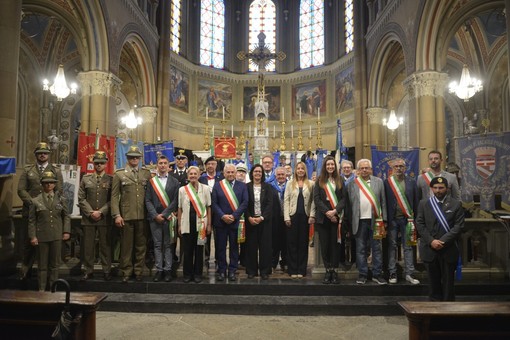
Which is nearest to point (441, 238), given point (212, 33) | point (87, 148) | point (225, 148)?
point (87, 148)

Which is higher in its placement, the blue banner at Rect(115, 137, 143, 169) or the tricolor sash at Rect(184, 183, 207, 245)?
the blue banner at Rect(115, 137, 143, 169)

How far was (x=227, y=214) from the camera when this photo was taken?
193 inches

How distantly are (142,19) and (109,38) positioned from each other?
11.5 feet

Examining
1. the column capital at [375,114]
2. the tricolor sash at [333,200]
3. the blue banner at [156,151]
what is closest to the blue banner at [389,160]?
the tricolor sash at [333,200]

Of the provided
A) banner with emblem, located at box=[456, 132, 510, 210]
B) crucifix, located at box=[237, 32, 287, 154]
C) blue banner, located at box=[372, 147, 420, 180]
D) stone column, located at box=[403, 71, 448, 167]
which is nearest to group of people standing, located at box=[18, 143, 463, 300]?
banner with emblem, located at box=[456, 132, 510, 210]

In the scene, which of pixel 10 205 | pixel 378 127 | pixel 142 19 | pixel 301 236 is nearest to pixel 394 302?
Answer: pixel 301 236

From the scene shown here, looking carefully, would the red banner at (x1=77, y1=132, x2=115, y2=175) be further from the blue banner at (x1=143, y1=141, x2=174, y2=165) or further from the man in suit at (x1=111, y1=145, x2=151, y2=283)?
the man in suit at (x1=111, y1=145, x2=151, y2=283)

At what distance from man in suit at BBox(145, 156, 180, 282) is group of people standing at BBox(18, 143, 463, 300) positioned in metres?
0.01

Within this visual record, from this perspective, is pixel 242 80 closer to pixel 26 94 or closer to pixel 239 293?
pixel 26 94

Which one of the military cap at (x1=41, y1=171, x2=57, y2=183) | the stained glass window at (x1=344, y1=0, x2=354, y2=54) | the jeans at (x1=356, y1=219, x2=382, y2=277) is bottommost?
the jeans at (x1=356, y1=219, x2=382, y2=277)

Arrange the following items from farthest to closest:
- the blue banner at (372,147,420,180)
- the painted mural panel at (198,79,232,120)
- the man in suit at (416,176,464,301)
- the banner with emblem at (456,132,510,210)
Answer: the painted mural panel at (198,79,232,120) → the blue banner at (372,147,420,180) → the banner with emblem at (456,132,510,210) → the man in suit at (416,176,464,301)

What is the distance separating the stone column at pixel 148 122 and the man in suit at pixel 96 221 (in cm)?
1134

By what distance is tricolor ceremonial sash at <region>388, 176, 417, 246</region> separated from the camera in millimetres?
4707

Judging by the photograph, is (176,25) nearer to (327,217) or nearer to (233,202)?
(233,202)
